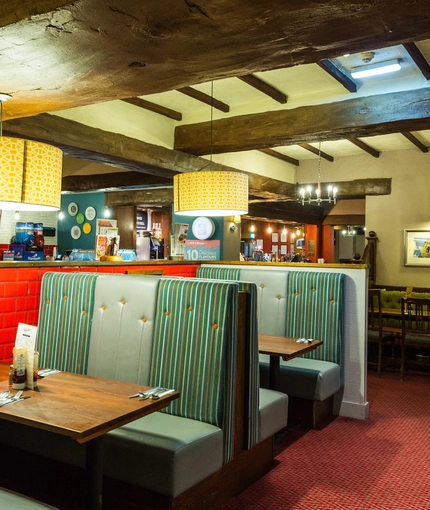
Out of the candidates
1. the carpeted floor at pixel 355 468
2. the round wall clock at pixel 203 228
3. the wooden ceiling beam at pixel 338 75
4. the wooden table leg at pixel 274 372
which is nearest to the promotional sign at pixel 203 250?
the round wall clock at pixel 203 228

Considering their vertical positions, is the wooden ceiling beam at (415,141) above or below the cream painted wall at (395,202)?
above

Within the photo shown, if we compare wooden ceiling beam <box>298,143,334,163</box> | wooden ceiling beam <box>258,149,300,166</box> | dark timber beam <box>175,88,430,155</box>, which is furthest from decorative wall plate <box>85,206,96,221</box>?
wooden ceiling beam <box>298,143,334,163</box>

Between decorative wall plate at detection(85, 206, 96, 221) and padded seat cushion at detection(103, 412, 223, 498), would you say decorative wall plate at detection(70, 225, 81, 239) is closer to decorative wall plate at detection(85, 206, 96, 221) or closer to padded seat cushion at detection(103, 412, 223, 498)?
decorative wall plate at detection(85, 206, 96, 221)

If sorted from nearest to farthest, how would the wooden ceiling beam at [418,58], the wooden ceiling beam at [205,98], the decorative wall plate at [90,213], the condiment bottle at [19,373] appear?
the condiment bottle at [19,373]
the wooden ceiling beam at [418,58]
the wooden ceiling beam at [205,98]
the decorative wall plate at [90,213]

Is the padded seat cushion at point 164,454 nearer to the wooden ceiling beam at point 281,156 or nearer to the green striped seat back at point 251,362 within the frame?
the green striped seat back at point 251,362

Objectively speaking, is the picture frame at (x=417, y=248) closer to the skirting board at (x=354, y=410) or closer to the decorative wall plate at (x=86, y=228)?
the skirting board at (x=354, y=410)

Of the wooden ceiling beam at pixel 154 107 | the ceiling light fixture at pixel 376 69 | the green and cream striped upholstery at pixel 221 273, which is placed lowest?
the green and cream striped upholstery at pixel 221 273

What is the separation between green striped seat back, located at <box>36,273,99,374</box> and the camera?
3.20 meters

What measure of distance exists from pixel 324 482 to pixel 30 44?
2916mm

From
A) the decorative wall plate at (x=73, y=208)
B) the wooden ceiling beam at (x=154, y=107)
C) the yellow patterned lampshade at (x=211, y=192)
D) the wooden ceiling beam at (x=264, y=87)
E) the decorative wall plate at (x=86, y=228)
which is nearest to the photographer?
the yellow patterned lampshade at (x=211, y=192)

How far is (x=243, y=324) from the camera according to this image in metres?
2.78

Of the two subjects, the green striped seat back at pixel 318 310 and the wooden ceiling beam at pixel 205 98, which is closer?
the green striped seat back at pixel 318 310

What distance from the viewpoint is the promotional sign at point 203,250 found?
9.14 m

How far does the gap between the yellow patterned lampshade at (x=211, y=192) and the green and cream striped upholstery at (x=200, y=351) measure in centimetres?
134
